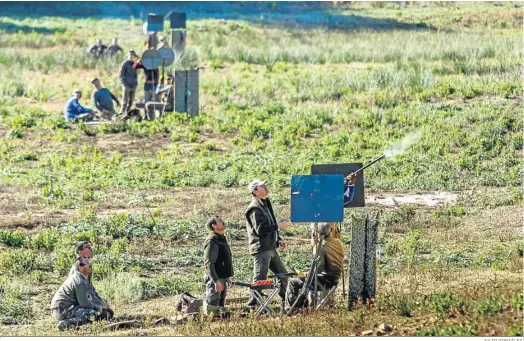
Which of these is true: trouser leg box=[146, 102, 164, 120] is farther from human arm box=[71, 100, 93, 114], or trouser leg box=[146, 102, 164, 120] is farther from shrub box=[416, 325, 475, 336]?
shrub box=[416, 325, 475, 336]

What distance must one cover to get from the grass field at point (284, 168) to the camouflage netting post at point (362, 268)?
0.16 metres

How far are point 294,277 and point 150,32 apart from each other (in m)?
16.8

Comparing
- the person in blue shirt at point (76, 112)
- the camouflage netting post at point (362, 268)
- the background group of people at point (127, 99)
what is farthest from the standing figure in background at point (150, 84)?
the camouflage netting post at point (362, 268)

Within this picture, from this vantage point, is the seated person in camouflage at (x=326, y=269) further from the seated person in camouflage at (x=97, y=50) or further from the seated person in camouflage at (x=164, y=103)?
the seated person in camouflage at (x=97, y=50)

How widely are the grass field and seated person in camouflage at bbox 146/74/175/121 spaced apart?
0.71m

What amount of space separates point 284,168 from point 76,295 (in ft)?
29.4

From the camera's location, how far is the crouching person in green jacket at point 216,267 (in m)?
13.3

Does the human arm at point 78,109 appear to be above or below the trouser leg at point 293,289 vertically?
above

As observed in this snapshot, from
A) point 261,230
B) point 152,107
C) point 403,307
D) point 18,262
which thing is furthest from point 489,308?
point 152,107

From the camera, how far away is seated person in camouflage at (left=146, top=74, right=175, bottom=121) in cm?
2645

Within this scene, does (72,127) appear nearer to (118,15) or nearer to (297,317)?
(297,317)

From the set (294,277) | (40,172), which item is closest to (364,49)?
(40,172)

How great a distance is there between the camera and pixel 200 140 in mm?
24516

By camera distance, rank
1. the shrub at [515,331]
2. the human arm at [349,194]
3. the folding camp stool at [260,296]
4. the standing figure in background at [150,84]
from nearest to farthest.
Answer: the shrub at [515,331] < the folding camp stool at [260,296] < the human arm at [349,194] < the standing figure in background at [150,84]
